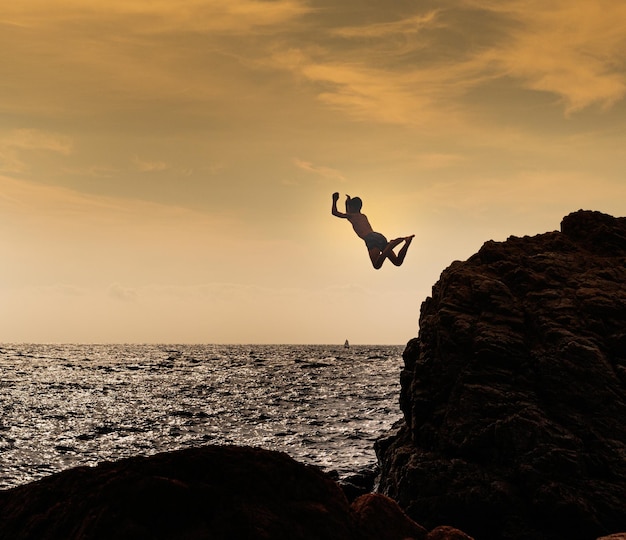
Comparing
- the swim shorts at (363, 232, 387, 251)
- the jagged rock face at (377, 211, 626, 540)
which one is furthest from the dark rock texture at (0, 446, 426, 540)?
the swim shorts at (363, 232, 387, 251)

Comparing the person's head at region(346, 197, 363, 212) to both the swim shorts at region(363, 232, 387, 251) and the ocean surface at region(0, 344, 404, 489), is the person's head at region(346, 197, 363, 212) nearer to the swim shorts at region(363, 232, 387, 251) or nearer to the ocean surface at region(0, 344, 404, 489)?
the swim shorts at region(363, 232, 387, 251)

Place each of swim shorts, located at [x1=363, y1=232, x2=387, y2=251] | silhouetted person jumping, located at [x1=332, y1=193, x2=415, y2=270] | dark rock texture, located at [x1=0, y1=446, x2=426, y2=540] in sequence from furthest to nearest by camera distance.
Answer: swim shorts, located at [x1=363, y1=232, x2=387, y2=251] → silhouetted person jumping, located at [x1=332, y1=193, x2=415, y2=270] → dark rock texture, located at [x1=0, y1=446, x2=426, y2=540]

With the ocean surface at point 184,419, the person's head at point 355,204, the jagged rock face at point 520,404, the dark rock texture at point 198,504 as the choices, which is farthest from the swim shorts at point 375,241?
the dark rock texture at point 198,504

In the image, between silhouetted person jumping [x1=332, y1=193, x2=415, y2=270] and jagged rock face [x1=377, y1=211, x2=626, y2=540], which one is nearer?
jagged rock face [x1=377, y1=211, x2=626, y2=540]

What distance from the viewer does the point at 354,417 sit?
33.0 m

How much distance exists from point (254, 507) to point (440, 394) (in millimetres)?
8844

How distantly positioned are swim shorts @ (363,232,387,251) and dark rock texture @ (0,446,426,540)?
20.3 meters

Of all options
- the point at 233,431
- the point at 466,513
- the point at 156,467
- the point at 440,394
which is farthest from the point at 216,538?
the point at 233,431

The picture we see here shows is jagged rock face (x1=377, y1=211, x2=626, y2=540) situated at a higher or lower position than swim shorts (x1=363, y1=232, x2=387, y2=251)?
lower

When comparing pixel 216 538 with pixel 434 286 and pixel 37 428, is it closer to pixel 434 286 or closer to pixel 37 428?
pixel 434 286

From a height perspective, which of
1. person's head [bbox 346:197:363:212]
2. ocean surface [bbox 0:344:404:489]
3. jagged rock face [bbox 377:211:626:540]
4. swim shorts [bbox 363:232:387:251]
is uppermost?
person's head [bbox 346:197:363:212]

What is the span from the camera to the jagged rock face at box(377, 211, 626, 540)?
10195 mm

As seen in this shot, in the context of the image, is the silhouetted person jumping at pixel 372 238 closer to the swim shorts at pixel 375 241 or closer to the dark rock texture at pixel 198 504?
the swim shorts at pixel 375 241

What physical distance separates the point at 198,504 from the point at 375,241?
70.6ft
